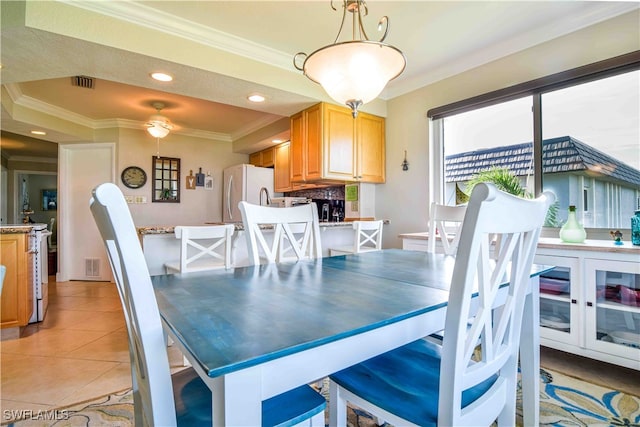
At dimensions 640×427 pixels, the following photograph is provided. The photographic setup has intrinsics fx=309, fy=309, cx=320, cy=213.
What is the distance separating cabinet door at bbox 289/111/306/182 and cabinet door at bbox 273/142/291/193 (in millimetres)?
919

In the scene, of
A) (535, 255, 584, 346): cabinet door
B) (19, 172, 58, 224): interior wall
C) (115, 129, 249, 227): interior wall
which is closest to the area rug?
(535, 255, 584, 346): cabinet door

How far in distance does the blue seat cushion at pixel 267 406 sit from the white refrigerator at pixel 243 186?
155 inches

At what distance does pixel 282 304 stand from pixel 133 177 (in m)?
4.75

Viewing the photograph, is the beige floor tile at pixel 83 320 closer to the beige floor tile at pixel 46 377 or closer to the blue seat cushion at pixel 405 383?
the beige floor tile at pixel 46 377

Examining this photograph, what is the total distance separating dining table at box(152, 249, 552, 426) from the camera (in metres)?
0.55

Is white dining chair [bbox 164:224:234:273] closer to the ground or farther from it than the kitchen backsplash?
closer to the ground

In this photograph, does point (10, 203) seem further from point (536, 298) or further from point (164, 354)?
point (536, 298)

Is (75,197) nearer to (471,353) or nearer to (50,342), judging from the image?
(50,342)

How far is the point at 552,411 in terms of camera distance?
153 centimetres

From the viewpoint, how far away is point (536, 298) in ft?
4.12

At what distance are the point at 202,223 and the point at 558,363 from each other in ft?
16.0

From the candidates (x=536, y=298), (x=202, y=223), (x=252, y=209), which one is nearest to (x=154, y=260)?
(x=252, y=209)

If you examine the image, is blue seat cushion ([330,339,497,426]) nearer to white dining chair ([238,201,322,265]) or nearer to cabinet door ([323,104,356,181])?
white dining chair ([238,201,322,265])

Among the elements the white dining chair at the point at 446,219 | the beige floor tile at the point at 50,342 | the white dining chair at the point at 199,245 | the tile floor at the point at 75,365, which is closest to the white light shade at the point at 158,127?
the white dining chair at the point at 199,245
